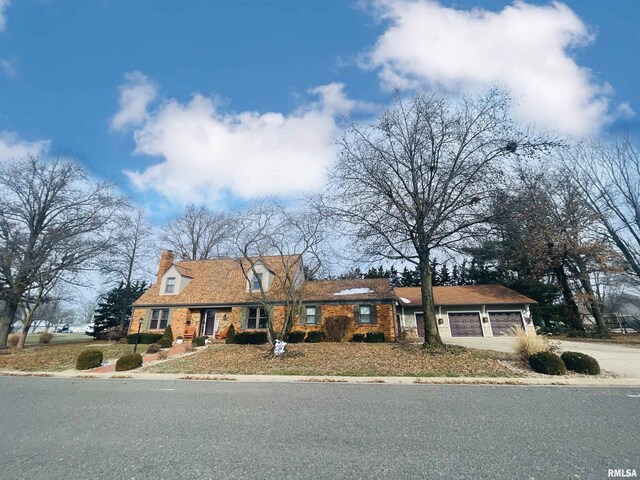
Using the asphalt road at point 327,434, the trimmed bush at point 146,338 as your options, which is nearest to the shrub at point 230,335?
the trimmed bush at point 146,338

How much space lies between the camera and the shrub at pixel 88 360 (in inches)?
544

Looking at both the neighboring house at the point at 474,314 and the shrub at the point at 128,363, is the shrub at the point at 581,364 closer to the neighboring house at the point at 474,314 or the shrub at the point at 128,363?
the neighboring house at the point at 474,314

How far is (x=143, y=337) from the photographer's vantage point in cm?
2248

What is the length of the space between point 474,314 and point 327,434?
2472cm

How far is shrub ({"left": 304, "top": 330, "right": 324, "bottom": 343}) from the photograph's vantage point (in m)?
21.2

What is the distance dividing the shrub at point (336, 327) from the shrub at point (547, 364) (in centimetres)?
1265

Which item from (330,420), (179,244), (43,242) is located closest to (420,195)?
(330,420)

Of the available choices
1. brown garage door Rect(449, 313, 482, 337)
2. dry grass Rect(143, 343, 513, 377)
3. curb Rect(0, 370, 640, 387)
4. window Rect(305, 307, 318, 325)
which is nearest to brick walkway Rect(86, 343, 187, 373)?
curb Rect(0, 370, 640, 387)

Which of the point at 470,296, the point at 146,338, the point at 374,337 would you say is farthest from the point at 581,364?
the point at 146,338

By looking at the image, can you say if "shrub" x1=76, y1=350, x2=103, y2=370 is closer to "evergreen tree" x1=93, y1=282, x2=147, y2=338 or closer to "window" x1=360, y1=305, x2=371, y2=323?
"window" x1=360, y1=305, x2=371, y2=323

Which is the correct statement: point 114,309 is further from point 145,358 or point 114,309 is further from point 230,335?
point 145,358

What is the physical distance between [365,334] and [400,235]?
881 cm

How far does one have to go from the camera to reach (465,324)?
25797 millimetres

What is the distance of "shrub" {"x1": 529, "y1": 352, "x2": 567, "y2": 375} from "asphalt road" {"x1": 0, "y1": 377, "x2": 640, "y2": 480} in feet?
6.64
